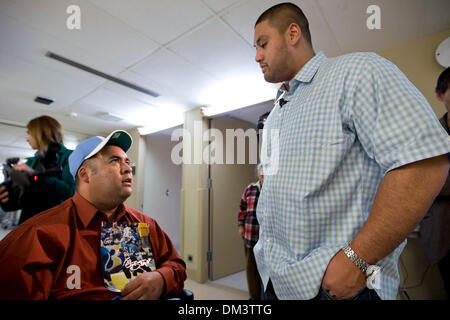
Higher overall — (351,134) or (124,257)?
(351,134)

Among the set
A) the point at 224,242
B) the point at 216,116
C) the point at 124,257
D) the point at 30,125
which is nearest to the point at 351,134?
the point at 124,257

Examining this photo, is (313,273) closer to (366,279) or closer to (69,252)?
(366,279)

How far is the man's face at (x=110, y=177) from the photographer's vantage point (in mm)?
1011

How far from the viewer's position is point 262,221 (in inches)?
31.7

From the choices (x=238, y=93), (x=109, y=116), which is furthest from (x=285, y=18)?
(x=109, y=116)

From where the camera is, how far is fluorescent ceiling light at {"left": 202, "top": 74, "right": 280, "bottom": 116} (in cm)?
273

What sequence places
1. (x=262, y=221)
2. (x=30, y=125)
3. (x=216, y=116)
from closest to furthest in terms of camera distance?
(x=262, y=221) → (x=30, y=125) → (x=216, y=116)

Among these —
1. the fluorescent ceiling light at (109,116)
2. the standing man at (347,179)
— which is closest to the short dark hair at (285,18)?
the standing man at (347,179)

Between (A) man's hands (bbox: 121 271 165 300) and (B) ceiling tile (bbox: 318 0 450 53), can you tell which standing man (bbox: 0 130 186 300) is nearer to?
(A) man's hands (bbox: 121 271 165 300)

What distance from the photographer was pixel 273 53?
0.88 meters

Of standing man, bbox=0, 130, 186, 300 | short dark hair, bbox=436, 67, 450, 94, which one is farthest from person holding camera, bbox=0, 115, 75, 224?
short dark hair, bbox=436, 67, 450, 94

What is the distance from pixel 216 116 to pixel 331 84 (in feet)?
9.51

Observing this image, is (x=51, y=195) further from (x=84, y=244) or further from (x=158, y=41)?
(x=158, y=41)

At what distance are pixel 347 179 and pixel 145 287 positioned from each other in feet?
2.69
